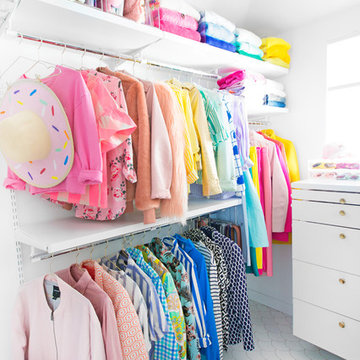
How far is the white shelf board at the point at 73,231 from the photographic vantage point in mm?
1117

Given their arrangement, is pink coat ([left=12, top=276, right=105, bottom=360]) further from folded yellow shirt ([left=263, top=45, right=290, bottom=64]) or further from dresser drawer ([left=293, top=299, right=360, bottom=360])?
folded yellow shirt ([left=263, top=45, right=290, bottom=64])

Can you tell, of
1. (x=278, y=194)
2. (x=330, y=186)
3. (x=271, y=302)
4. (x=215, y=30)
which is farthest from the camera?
(x=271, y=302)

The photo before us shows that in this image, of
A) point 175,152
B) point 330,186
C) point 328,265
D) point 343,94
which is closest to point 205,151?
point 175,152

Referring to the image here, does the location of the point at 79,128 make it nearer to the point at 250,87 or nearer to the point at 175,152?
the point at 175,152

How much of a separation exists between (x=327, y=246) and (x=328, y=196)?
0.95 ft

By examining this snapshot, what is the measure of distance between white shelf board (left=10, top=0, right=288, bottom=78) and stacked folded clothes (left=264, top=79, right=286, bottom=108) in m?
0.38

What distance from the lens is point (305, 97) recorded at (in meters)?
2.33

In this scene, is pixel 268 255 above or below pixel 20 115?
below

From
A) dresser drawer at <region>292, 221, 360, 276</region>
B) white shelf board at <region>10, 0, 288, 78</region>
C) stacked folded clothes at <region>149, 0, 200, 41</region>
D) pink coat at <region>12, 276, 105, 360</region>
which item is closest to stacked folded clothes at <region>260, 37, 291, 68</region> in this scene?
white shelf board at <region>10, 0, 288, 78</region>

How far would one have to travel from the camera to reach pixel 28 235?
124 cm

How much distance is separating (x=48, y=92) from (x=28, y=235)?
589 mm

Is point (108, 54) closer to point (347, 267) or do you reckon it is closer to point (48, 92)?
point (48, 92)

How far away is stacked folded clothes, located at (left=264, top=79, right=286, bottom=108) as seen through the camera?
2244mm

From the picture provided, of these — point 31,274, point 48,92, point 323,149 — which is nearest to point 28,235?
point 31,274
